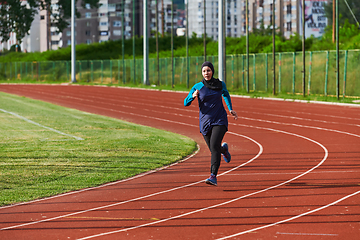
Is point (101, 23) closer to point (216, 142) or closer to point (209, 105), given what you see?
point (209, 105)

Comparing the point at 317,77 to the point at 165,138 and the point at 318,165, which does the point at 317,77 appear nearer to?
the point at 165,138

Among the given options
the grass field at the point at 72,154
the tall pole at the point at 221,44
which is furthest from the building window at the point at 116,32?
the grass field at the point at 72,154

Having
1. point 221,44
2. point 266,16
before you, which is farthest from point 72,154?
point 266,16

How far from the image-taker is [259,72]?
41.2m

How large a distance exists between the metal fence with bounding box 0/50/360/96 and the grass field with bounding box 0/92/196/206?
60.2 feet

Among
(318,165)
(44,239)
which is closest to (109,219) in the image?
(44,239)

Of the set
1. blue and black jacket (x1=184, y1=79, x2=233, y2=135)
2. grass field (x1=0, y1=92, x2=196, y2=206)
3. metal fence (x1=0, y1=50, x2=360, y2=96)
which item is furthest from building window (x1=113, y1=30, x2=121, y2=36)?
blue and black jacket (x1=184, y1=79, x2=233, y2=135)

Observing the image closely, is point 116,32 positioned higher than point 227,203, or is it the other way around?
point 116,32

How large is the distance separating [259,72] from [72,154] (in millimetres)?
30058

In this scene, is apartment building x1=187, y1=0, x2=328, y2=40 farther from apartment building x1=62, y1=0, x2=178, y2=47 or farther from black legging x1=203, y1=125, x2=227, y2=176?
Answer: black legging x1=203, y1=125, x2=227, y2=176

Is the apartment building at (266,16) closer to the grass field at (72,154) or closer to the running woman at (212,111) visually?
the grass field at (72,154)

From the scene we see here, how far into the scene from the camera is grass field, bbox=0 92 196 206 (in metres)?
9.68

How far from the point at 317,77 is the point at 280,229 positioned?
30.2 meters

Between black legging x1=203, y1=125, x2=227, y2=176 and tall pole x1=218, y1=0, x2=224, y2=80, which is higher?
tall pole x1=218, y1=0, x2=224, y2=80
